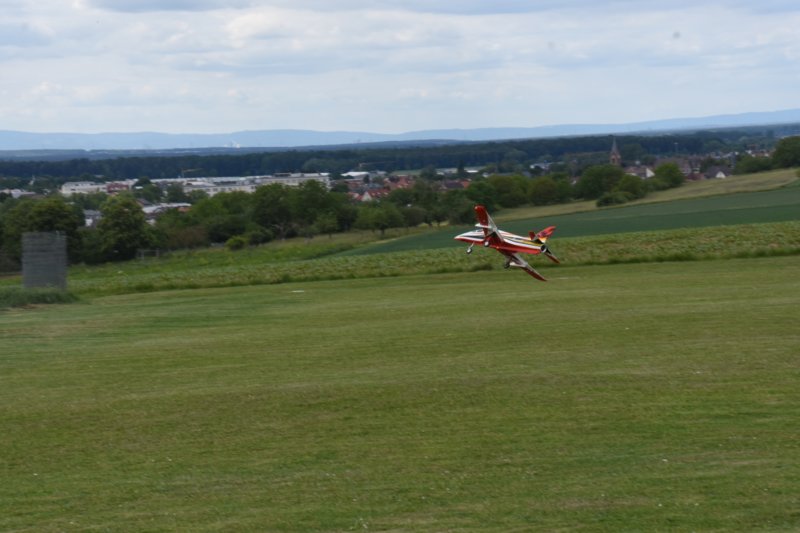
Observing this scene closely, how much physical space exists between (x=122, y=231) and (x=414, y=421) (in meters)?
56.4

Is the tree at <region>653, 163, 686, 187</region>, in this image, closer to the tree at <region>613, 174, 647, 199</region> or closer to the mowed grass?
the tree at <region>613, 174, 647, 199</region>

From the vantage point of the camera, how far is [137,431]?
1310 cm

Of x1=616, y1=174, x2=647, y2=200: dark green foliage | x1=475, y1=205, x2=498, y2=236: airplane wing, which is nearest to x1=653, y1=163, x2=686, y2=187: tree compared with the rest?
x1=616, y1=174, x2=647, y2=200: dark green foliage

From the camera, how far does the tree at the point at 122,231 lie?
66250mm

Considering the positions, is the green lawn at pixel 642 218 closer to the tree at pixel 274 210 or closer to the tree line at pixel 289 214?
the tree line at pixel 289 214

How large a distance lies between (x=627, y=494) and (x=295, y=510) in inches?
111

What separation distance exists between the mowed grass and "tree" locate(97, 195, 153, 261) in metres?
43.0

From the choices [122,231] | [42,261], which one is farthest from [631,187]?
[42,261]

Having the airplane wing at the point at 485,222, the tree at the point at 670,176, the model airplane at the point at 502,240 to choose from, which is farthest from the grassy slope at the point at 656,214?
the airplane wing at the point at 485,222

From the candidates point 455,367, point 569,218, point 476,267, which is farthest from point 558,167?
point 455,367

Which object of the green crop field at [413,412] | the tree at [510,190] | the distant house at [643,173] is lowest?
the green crop field at [413,412]

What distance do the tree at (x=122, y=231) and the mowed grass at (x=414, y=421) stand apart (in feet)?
141

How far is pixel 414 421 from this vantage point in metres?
13.0

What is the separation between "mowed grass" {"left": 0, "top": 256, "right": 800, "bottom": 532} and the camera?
31.8ft
